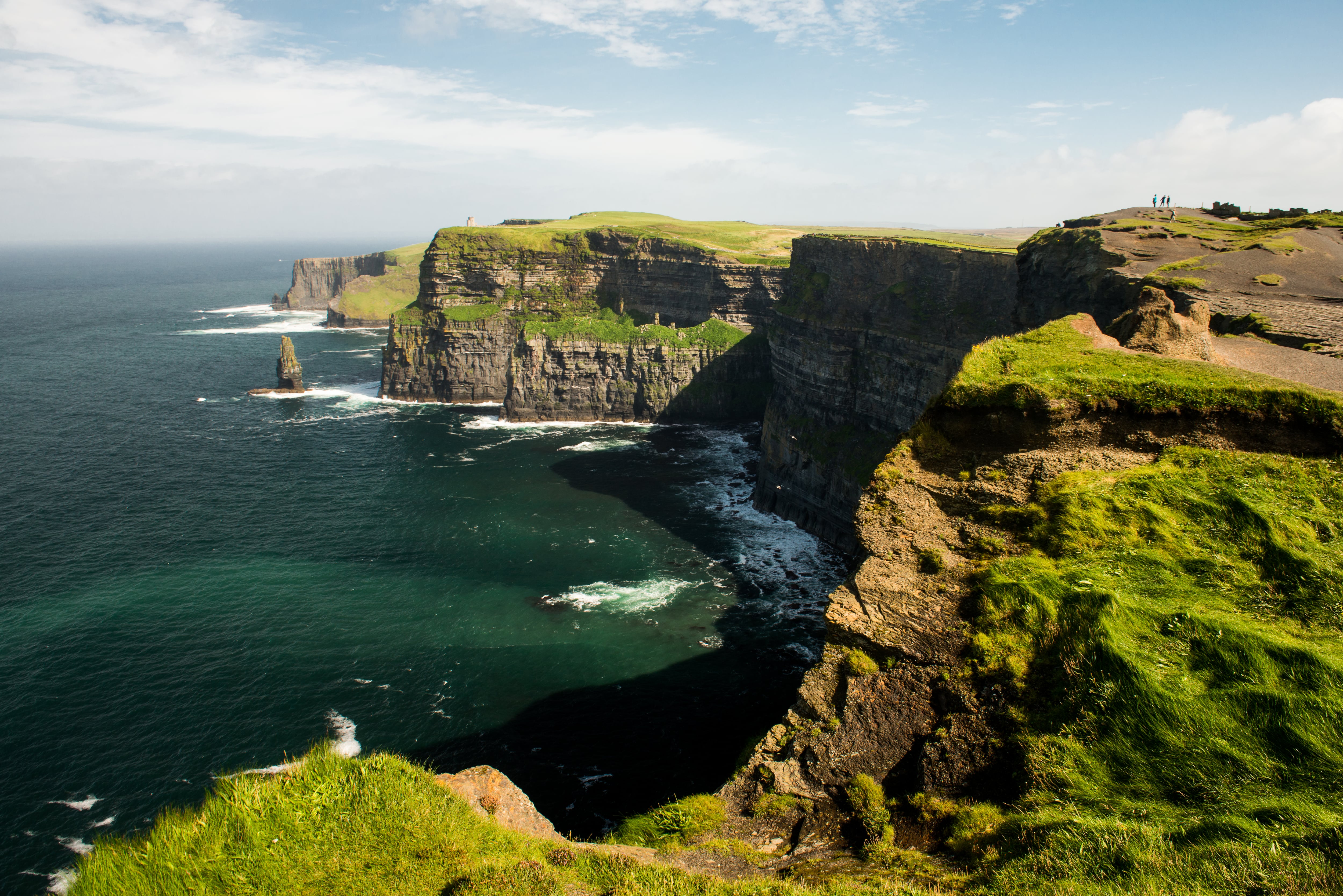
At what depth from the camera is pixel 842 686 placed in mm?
20125

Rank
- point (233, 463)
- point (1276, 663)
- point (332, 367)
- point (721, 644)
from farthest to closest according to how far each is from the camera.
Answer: point (332, 367) < point (233, 463) < point (721, 644) < point (1276, 663)

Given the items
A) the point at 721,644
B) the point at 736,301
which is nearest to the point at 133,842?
the point at 721,644

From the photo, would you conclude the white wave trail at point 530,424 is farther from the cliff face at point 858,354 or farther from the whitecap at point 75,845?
the whitecap at point 75,845

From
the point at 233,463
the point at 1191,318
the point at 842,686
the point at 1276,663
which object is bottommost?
the point at 233,463

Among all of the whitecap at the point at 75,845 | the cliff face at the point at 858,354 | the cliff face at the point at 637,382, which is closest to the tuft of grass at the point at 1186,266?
the cliff face at the point at 858,354

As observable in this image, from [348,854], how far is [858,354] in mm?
65535

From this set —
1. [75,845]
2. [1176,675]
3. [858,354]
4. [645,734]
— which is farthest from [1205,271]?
[75,845]

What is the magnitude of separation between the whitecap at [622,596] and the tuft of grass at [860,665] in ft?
112

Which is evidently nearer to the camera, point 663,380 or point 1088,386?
point 1088,386

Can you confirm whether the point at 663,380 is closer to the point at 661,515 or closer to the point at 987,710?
the point at 661,515

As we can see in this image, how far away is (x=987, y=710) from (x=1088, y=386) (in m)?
11.8

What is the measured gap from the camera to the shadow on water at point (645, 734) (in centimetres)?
3553

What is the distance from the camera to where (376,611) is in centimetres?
5159

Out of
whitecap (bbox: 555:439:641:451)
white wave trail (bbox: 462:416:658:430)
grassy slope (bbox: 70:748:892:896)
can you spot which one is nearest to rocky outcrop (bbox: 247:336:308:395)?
white wave trail (bbox: 462:416:658:430)
